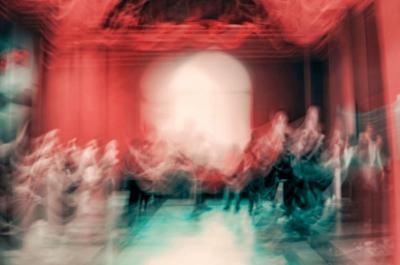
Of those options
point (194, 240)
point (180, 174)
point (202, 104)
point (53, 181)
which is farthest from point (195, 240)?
point (53, 181)

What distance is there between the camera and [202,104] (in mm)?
2320

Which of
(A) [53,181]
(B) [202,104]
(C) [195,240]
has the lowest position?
(C) [195,240]

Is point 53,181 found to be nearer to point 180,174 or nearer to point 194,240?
point 180,174

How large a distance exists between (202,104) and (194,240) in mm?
995

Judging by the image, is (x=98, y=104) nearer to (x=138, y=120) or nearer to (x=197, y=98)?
(x=138, y=120)

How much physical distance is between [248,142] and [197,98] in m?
0.49

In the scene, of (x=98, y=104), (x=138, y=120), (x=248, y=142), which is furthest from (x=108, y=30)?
(x=248, y=142)

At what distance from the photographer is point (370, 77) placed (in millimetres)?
2227

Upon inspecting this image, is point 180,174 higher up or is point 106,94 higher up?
point 106,94

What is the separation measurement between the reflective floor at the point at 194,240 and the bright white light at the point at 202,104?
43 centimetres

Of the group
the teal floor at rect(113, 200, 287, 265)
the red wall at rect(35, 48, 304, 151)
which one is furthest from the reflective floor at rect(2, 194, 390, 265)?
A: the red wall at rect(35, 48, 304, 151)

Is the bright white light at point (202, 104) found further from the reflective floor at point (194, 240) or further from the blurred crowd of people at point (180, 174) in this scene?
the reflective floor at point (194, 240)

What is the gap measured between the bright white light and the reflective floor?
43 cm

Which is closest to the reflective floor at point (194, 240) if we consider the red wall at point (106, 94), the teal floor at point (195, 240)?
the teal floor at point (195, 240)
